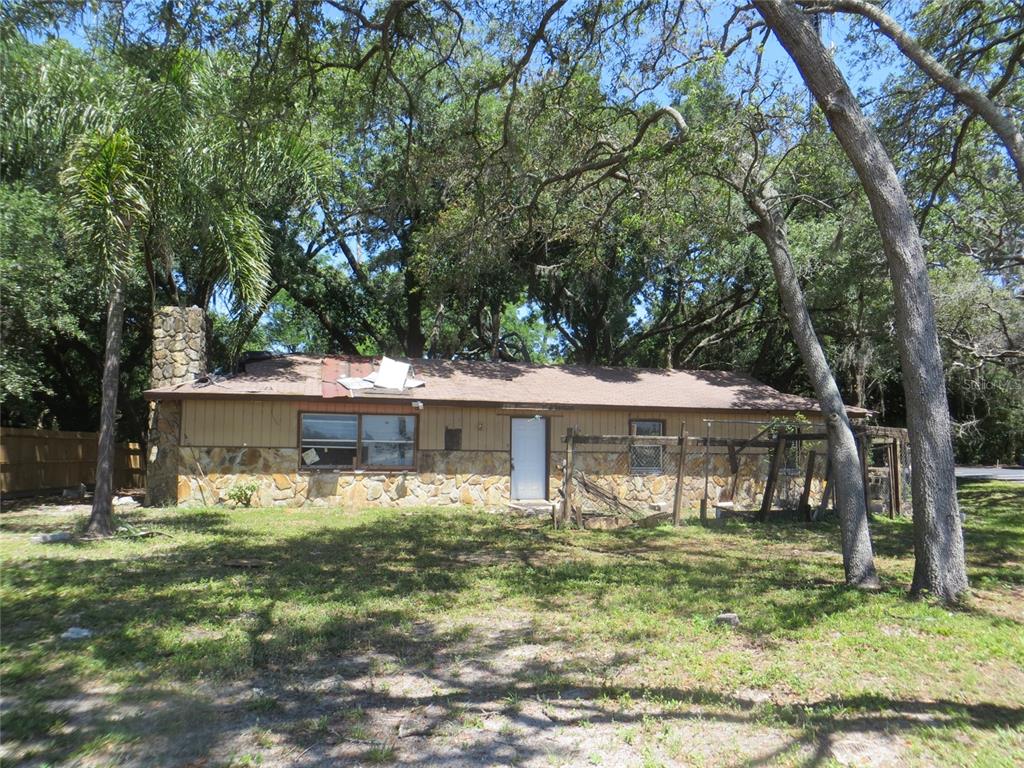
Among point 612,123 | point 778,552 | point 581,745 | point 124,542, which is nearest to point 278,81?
point 612,123

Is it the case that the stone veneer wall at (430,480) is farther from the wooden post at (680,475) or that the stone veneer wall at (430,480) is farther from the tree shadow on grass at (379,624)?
the tree shadow on grass at (379,624)

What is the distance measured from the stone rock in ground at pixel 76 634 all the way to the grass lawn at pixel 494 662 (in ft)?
0.31

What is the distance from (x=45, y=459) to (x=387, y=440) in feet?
32.0

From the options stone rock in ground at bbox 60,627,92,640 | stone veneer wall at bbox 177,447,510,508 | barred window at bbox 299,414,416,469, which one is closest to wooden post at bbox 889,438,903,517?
stone veneer wall at bbox 177,447,510,508

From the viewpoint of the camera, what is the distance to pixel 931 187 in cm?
1238

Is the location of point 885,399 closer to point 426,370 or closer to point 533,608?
point 426,370

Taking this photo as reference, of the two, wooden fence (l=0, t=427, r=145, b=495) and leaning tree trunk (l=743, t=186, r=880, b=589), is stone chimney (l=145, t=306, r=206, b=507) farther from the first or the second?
leaning tree trunk (l=743, t=186, r=880, b=589)

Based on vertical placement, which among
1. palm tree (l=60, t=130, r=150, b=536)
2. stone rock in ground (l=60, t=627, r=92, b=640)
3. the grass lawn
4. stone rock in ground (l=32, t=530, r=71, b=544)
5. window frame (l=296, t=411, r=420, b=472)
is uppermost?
palm tree (l=60, t=130, r=150, b=536)

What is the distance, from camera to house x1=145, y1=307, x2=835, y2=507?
14711 mm

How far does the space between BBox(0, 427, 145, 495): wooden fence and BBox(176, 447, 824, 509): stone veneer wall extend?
5395mm

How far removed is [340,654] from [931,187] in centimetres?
1211

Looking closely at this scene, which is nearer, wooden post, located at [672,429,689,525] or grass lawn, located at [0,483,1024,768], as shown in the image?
grass lawn, located at [0,483,1024,768]

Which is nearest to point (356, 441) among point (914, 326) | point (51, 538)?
point (51, 538)

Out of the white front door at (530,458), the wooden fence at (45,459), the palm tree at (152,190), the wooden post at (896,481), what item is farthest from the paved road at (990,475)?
the wooden fence at (45,459)
